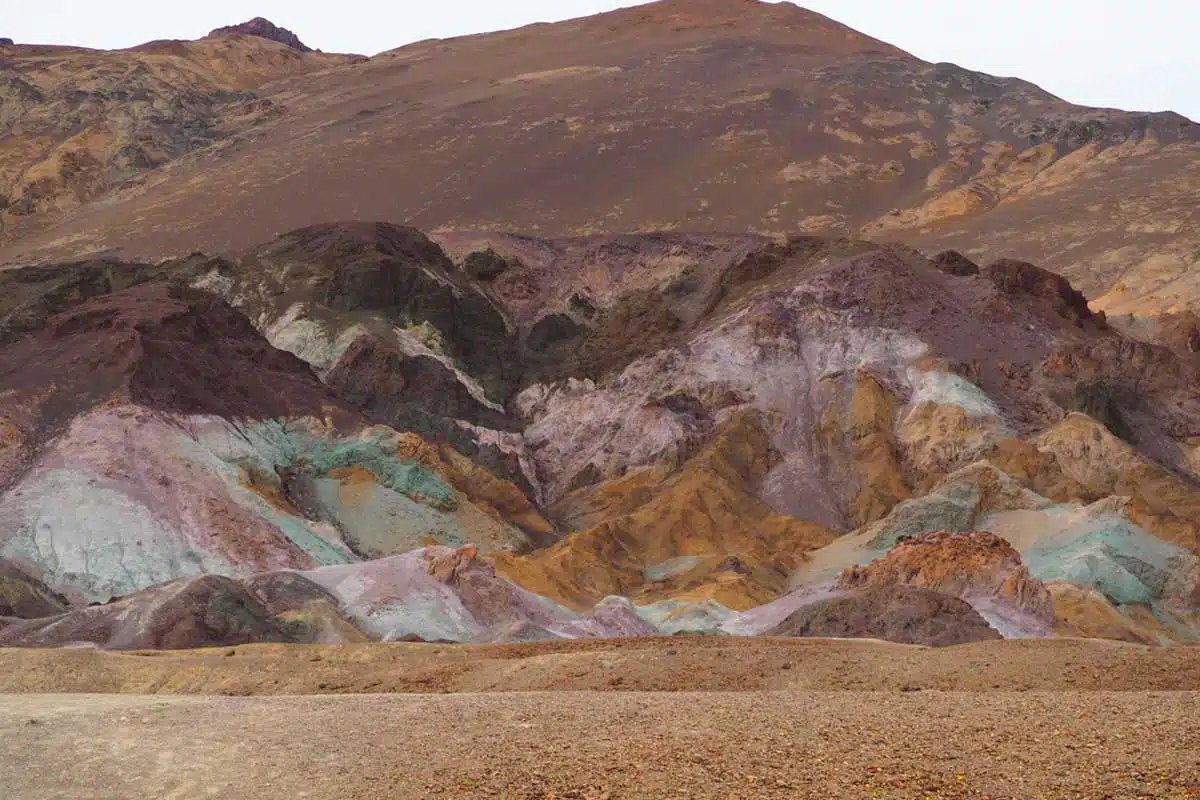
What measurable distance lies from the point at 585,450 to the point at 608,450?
141 centimetres

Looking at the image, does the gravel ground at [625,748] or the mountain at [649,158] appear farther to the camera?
the mountain at [649,158]

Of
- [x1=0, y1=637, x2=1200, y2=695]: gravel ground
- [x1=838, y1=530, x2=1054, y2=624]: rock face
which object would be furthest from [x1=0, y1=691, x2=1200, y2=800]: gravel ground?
[x1=838, y1=530, x2=1054, y2=624]: rock face

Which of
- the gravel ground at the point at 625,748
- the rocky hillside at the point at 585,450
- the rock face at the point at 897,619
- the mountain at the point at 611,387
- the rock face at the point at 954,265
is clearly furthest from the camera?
the rock face at the point at 954,265

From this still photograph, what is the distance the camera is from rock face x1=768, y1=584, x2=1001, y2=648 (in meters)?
23.7

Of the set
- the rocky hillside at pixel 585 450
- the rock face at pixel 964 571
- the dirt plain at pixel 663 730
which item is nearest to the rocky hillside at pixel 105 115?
the rocky hillside at pixel 585 450

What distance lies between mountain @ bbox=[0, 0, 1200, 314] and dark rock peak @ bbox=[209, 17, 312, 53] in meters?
31.4

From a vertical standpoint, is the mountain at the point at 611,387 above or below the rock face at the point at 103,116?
below

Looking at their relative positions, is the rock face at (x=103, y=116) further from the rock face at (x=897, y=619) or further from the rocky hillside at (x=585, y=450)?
the rock face at (x=897, y=619)

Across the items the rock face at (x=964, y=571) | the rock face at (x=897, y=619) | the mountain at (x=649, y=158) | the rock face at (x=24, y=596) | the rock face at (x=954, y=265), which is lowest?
the rock face at (x=24, y=596)

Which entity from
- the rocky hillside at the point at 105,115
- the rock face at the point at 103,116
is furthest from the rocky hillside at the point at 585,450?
the rocky hillside at the point at 105,115

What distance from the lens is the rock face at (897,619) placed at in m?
23.7

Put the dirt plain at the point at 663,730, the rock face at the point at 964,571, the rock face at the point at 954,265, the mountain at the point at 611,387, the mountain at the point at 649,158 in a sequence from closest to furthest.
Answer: the dirt plain at the point at 663,730 → the rock face at the point at 964,571 → the mountain at the point at 611,387 → the rock face at the point at 954,265 → the mountain at the point at 649,158

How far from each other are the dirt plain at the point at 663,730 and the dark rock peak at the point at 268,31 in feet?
532

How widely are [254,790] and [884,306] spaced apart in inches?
1930
